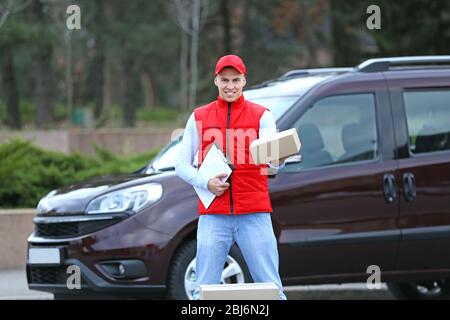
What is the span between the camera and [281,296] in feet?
18.7

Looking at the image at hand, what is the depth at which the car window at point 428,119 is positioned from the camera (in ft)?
27.3

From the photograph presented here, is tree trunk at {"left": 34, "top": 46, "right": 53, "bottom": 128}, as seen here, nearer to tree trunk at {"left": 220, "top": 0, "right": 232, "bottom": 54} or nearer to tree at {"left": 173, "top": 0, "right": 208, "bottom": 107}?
tree at {"left": 173, "top": 0, "right": 208, "bottom": 107}

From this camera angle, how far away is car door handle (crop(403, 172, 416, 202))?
812 centimetres

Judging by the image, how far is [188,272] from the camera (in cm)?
781

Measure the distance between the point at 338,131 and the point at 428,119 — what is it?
76 centimetres

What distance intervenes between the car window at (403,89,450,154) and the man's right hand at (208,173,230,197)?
2.78m

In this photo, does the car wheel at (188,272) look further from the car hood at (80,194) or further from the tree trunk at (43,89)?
the tree trunk at (43,89)

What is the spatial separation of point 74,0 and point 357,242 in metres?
34.2

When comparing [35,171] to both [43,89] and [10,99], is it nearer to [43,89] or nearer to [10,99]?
[10,99]

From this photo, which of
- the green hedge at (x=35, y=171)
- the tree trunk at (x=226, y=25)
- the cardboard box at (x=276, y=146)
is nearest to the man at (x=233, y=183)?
the cardboard box at (x=276, y=146)

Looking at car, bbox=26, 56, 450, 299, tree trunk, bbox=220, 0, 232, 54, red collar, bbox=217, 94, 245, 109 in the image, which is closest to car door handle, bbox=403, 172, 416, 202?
car, bbox=26, 56, 450, 299

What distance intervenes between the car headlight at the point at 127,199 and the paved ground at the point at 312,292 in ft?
6.19

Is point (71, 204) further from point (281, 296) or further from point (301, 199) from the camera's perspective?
point (281, 296)

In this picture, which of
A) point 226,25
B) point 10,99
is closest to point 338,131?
point 10,99
